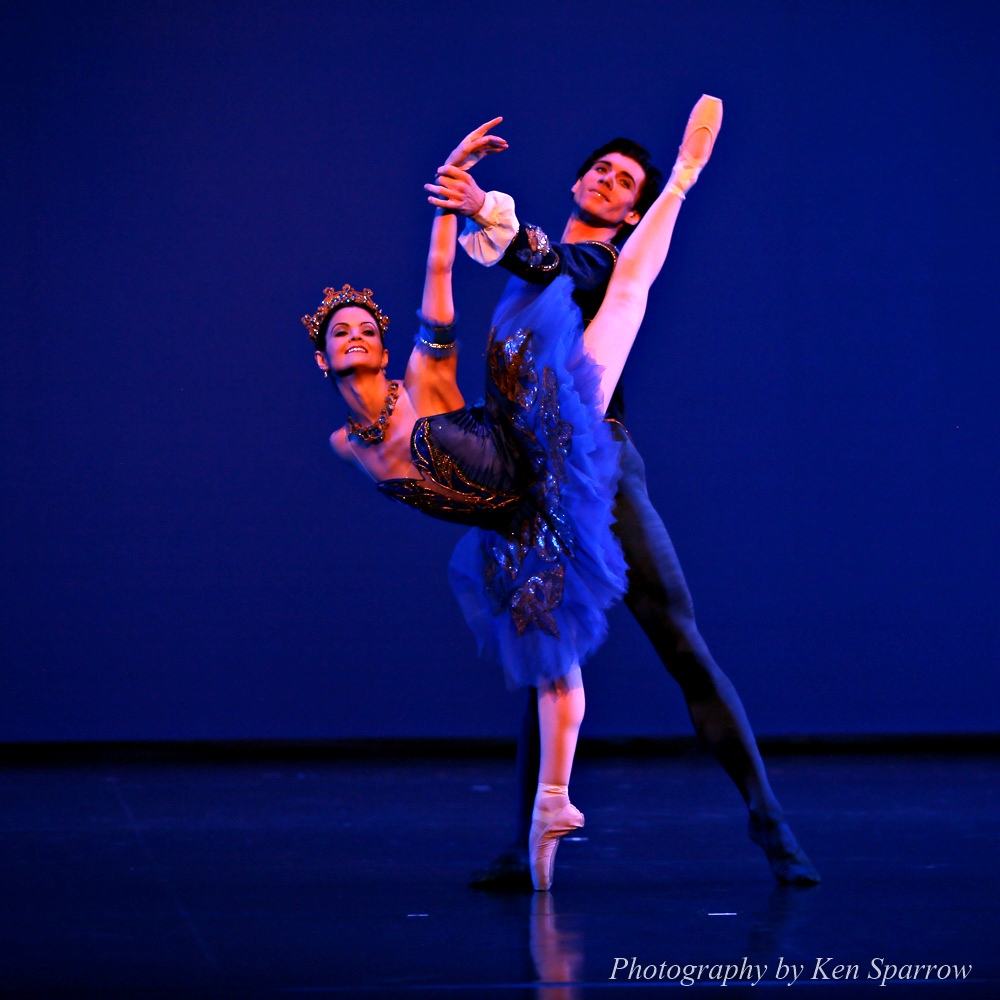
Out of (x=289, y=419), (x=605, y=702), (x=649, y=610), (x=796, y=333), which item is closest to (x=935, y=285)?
(x=796, y=333)

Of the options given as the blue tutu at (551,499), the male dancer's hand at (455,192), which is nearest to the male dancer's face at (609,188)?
the blue tutu at (551,499)

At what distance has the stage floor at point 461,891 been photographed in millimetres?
1646

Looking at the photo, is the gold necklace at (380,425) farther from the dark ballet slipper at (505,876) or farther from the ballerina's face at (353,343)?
the dark ballet slipper at (505,876)

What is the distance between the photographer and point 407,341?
397 cm

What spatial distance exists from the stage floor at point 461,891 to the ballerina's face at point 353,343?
2.71 feet

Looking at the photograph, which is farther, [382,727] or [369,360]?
[382,727]

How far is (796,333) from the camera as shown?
13.3ft

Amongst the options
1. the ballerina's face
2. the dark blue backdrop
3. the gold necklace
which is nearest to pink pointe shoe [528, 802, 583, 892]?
the gold necklace

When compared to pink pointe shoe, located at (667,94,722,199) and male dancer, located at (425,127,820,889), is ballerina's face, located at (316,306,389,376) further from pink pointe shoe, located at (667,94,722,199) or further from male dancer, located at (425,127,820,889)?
pink pointe shoe, located at (667,94,722,199)

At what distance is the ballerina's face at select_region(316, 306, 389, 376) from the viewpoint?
2.17 m

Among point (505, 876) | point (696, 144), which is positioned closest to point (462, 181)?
point (696, 144)

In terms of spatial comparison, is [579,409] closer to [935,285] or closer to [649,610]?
[649,610]

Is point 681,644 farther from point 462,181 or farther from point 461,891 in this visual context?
point 462,181

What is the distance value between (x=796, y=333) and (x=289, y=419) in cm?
151
